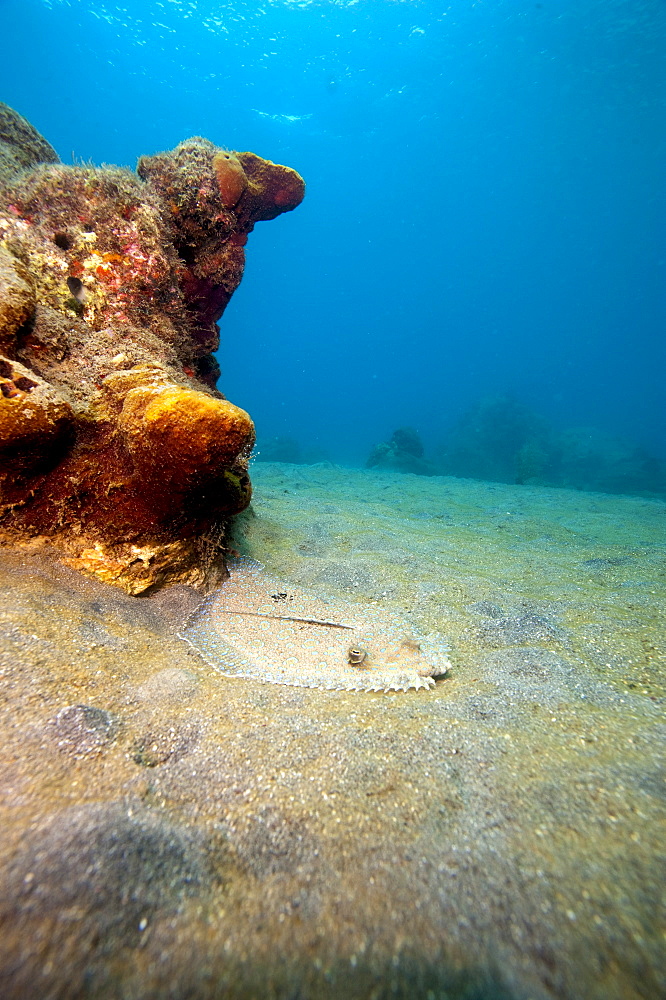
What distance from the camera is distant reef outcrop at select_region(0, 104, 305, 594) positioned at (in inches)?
110

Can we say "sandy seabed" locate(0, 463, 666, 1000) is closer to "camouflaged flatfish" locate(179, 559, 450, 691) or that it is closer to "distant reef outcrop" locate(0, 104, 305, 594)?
"camouflaged flatfish" locate(179, 559, 450, 691)

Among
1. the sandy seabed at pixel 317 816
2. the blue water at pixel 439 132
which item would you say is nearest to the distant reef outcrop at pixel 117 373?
the sandy seabed at pixel 317 816

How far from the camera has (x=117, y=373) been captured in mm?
3277

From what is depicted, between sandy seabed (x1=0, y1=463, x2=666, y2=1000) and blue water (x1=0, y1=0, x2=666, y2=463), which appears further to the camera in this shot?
blue water (x1=0, y1=0, x2=666, y2=463)

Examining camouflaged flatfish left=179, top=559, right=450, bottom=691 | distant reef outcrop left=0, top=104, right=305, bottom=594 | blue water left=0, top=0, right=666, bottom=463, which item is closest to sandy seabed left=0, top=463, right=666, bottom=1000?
camouflaged flatfish left=179, top=559, right=450, bottom=691

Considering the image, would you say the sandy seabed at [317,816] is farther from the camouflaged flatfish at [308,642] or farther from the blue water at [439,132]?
the blue water at [439,132]

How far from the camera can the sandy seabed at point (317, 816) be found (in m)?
1.14

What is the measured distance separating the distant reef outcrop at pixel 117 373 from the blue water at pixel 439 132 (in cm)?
1534

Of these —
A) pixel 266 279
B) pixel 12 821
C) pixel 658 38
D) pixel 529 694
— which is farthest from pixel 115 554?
pixel 266 279

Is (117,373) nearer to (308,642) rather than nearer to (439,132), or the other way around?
(308,642)

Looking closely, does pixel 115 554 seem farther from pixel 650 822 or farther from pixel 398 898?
pixel 650 822

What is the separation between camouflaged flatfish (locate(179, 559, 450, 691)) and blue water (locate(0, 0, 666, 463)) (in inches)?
762

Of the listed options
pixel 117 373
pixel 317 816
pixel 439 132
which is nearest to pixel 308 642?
pixel 317 816

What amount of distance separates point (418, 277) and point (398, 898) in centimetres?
14629
